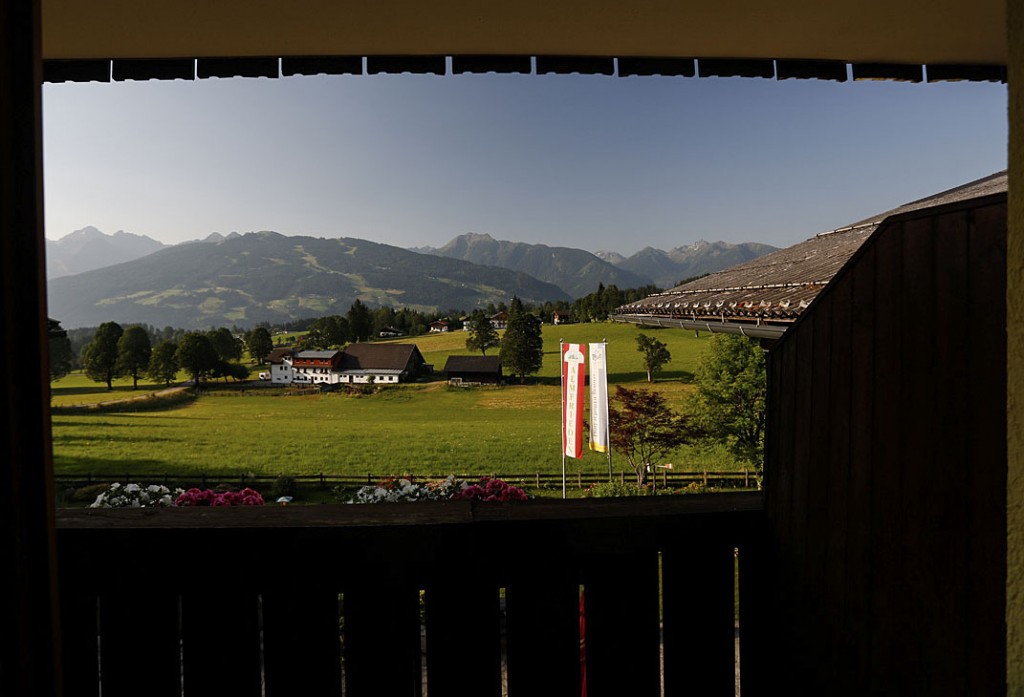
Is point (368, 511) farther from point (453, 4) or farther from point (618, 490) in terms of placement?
point (618, 490)

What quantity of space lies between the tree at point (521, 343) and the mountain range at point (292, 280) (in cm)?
2703

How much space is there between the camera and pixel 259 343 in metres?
23.0

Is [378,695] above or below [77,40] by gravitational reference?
below

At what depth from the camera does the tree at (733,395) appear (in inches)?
437

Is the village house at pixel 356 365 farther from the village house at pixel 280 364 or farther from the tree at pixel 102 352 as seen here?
the tree at pixel 102 352

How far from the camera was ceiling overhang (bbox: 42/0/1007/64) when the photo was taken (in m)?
1.09

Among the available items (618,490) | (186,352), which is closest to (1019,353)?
(618,490)

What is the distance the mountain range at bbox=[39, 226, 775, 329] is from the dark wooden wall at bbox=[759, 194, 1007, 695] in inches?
1727

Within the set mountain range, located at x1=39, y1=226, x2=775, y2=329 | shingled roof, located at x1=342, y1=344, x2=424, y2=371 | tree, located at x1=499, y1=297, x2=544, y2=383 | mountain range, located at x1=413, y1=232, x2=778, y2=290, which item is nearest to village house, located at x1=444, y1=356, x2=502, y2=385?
tree, located at x1=499, y1=297, x2=544, y2=383

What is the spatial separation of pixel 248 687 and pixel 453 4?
4.53 feet

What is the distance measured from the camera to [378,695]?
0.73m

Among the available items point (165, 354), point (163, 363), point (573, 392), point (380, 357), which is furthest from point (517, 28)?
point (165, 354)

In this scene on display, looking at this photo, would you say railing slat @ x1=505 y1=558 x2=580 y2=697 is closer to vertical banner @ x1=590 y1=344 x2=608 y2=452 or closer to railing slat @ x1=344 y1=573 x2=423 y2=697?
railing slat @ x1=344 y1=573 x2=423 y2=697

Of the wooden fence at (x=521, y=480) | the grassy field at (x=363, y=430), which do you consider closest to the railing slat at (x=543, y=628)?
the wooden fence at (x=521, y=480)
